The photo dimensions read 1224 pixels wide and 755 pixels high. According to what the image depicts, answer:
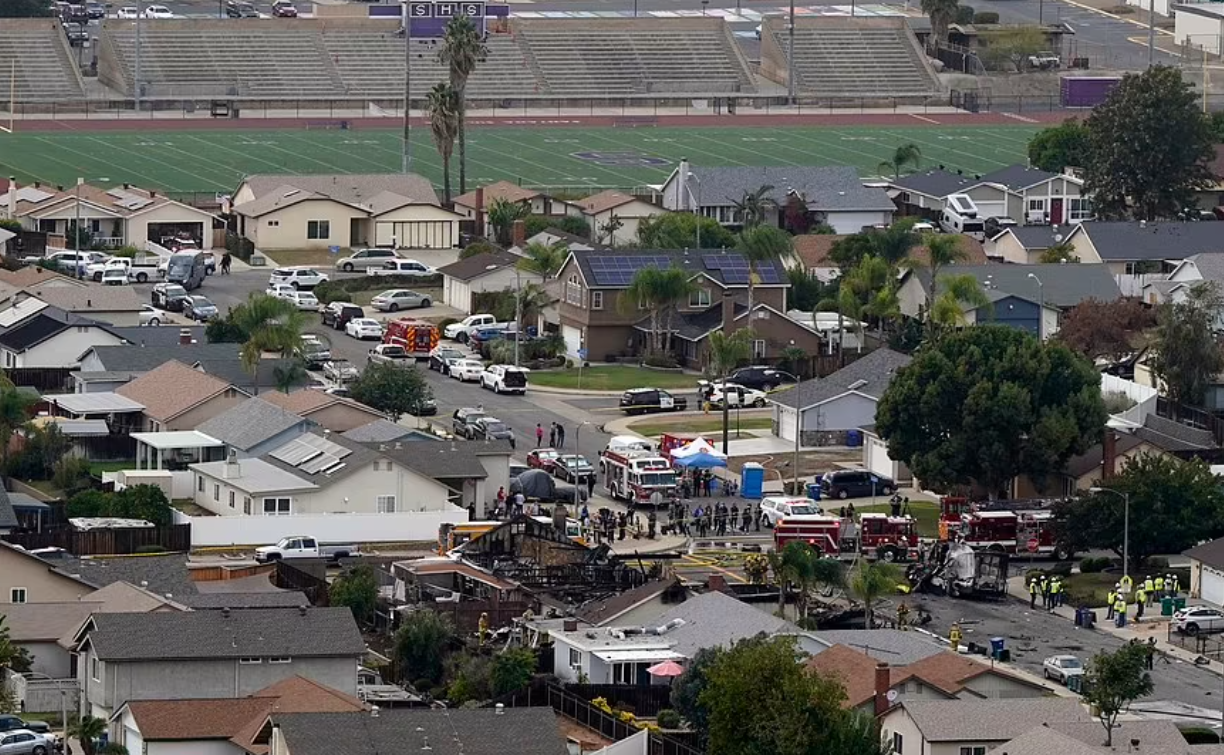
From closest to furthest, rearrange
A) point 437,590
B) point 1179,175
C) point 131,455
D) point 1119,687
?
point 1119,687, point 437,590, point 131,455, point 1179,175

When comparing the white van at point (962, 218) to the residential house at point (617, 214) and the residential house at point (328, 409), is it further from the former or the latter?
the residential house at point (328, 409)

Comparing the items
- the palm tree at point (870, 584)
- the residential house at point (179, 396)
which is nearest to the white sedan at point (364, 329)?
the residential house at point (179, 396)

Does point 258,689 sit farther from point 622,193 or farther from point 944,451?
point 622,193

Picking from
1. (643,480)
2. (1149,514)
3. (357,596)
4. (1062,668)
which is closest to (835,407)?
(643,480)

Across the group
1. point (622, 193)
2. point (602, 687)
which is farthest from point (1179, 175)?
point (602, 687)

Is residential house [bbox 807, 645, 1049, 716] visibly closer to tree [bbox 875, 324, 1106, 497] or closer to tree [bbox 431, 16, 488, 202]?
tree [bbox 875, 324, 1106, 497]

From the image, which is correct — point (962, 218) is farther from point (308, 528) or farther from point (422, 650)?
point (422, 650)
